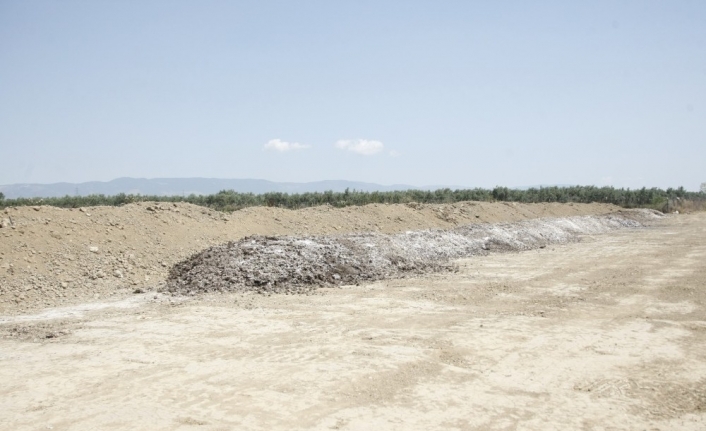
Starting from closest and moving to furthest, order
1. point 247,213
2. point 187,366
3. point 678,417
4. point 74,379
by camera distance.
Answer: point 678,417 < point 74,379 < point 187,366 < point 247,213

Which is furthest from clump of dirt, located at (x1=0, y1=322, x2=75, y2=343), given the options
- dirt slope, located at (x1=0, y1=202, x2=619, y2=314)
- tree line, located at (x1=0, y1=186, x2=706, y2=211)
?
tree line, located at (x1=0, y1=186, x2=706, y2=211)

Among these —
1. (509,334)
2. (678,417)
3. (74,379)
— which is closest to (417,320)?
(509,334)

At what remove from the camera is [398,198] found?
34.1 meters

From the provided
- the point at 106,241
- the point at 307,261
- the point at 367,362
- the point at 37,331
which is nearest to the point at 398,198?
the point at 307,261

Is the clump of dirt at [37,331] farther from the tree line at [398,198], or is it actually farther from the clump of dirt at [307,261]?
the tree line at [398,198]

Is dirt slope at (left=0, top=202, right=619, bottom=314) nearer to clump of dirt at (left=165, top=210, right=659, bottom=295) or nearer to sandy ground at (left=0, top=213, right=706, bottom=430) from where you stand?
clump of dirt at (left=165, top=210, right=659, bottom=295)

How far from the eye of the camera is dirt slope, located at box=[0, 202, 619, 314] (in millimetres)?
12133

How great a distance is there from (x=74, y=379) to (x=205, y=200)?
2118 cm

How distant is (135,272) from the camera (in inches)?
555

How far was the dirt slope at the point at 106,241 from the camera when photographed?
39.8 ft

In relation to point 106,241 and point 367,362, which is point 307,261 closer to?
point 106,241

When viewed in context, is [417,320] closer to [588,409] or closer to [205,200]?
[588,409]

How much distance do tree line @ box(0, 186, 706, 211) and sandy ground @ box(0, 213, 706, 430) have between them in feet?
50.0

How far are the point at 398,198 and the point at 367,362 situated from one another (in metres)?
27.2
